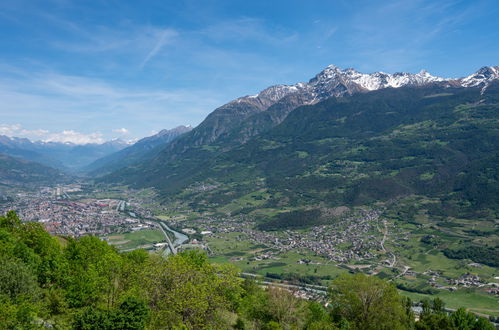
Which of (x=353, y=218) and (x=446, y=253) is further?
(x=353, y=218)

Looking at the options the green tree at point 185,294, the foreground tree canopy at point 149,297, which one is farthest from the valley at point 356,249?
the green tree at point 185,294

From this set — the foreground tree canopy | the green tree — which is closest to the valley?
the foreground tree canopy

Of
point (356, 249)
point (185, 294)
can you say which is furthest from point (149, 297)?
point (356, 249)

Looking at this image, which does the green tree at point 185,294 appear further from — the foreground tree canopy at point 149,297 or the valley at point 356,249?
the valley at point 356,249

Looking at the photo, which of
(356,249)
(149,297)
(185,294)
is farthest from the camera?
(356,249)

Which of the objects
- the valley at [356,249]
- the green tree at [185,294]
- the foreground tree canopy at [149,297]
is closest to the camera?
the foreground tree canopy at [149,297]

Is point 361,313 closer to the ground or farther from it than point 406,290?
farther from it

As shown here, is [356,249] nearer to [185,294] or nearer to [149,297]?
[149,297]

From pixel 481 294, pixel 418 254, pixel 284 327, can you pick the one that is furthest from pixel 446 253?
pixel 284 327

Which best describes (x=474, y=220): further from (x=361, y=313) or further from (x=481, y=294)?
(x=361, y=313)
